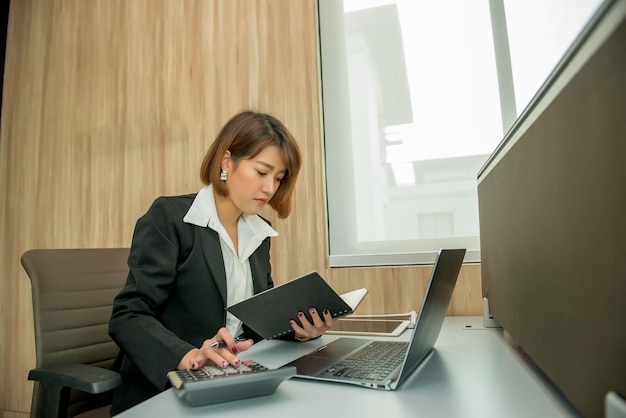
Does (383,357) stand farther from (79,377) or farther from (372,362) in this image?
(79,377)

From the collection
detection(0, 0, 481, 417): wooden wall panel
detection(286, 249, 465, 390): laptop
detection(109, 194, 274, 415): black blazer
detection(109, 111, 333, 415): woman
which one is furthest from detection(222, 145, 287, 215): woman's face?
detection(286, 249, 465, 390): laptop

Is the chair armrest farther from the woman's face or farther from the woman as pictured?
the woman's face

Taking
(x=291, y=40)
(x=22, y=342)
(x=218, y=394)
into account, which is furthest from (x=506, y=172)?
(x=22, y=342)

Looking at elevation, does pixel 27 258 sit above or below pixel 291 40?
below

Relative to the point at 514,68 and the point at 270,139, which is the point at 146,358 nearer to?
the point at 270,139

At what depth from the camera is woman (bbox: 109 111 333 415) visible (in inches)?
35.3

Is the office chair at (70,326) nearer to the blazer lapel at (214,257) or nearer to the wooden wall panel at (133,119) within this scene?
the blazer lapel at (214,257)

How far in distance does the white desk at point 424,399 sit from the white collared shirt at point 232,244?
58 centimetres

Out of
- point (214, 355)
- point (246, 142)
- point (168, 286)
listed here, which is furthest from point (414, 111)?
point (214, 355)

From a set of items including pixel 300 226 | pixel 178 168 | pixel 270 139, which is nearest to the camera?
pixel 270 139

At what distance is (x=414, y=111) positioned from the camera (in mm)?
1603

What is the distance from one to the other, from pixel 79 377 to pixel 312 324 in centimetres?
53

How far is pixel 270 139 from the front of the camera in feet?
4.10

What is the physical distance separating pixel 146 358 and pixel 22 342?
1659mm
